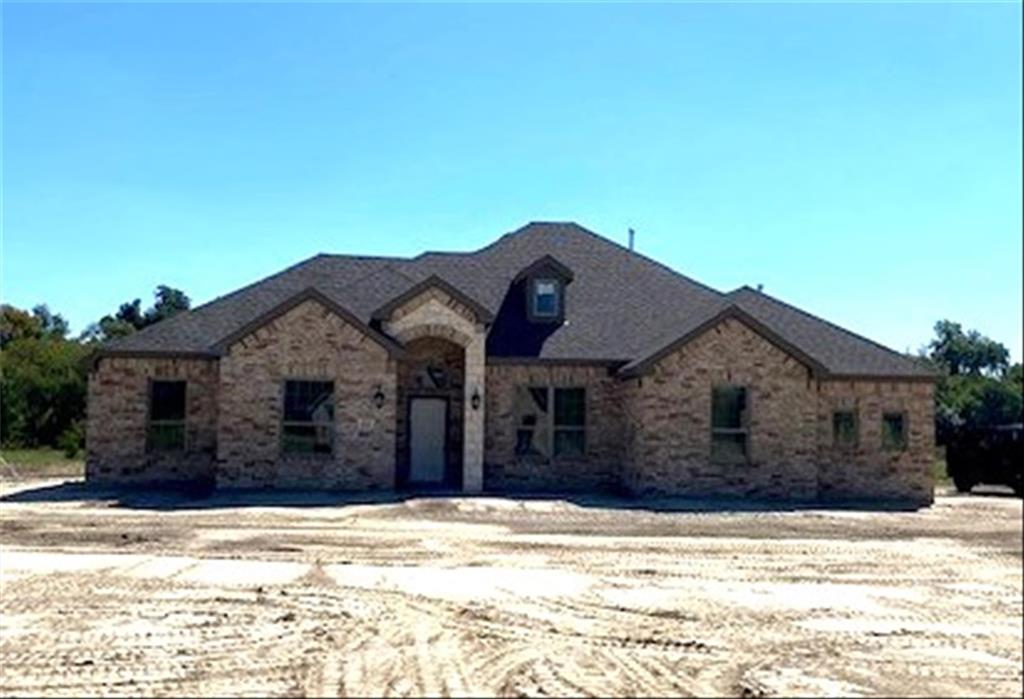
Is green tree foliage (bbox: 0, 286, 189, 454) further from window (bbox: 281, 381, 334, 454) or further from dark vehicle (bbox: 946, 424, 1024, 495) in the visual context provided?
dark vehicle (bbox: 946, 424, 1024, 495)

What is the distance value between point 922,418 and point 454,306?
11.7 meters

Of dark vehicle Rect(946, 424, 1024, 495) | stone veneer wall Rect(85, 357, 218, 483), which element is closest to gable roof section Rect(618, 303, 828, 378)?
dark vehicle Rect(946, 424, 1024, 495)

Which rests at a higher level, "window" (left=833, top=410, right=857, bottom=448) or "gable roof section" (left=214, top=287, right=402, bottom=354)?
"gable roof section" (left=214, top=287, right=402, bottom=354)

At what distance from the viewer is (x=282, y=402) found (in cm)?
2431

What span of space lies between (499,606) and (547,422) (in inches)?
588

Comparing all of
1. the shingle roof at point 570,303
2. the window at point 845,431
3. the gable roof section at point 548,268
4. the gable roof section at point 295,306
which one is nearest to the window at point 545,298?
the gable roof section at point 548,268

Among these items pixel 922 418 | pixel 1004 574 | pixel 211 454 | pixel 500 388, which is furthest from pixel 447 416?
pixel 1004 574

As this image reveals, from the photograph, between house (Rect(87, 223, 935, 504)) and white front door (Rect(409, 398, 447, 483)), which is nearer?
house (Rect(87, 223, 935, 504))

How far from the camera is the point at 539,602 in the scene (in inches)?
443

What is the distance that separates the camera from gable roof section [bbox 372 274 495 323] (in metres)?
25.0

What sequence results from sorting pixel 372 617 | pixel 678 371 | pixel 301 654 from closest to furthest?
pixel 301 654 < pixel 372 617 < pixel 678 371

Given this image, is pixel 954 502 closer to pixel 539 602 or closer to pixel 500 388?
pixel 500 388

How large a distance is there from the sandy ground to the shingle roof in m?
6.70

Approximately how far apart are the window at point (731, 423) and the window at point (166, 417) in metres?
12.6
